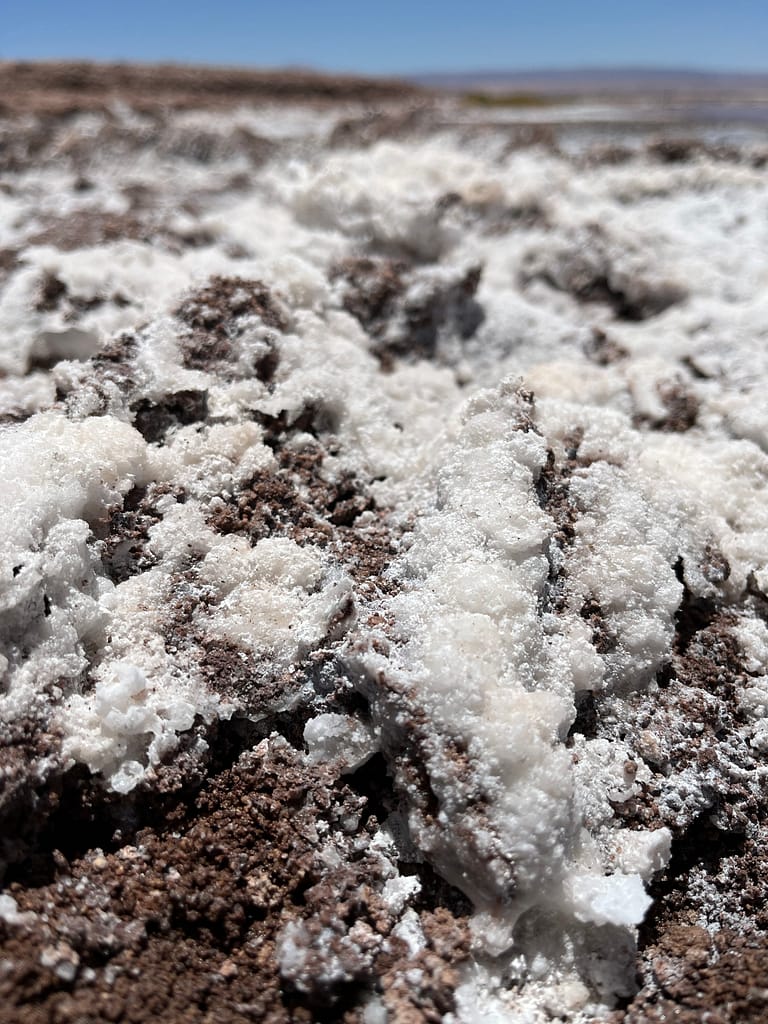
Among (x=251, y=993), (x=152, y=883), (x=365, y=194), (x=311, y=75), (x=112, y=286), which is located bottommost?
(x=251, y=993)

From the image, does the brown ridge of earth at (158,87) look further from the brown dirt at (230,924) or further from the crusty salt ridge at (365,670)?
the brown dirt at (230,924)

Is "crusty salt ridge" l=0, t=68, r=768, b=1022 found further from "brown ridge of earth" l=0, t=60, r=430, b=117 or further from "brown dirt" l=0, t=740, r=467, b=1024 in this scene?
"brown ridge of earth" l=0, t=60, r=430, b=117

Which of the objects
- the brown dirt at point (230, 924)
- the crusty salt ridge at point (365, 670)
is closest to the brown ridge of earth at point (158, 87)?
the crusty salt ridge at point (365, 670)

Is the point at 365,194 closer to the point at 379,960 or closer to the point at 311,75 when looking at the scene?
the point at 379,960

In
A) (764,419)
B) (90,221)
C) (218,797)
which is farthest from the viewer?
(90,221)

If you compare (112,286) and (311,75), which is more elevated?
(311,75)

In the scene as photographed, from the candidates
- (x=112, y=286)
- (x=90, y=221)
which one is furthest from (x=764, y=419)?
(x=90, y=221)

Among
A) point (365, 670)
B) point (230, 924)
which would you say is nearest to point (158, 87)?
point (365, 670)
